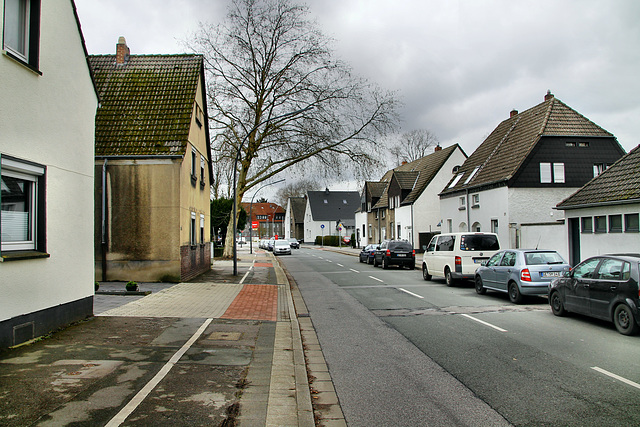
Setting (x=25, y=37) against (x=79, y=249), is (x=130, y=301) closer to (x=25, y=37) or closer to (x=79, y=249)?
(x=79, y=249)

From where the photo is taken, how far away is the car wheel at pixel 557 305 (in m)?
10.7

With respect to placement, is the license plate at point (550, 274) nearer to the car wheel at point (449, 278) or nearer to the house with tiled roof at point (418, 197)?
the car wheel at point (449, 278)

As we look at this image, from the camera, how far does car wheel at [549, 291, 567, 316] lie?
10656 millimetres

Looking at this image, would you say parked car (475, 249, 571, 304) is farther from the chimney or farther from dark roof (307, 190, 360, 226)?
dark roof (307, 190, 360, 226)

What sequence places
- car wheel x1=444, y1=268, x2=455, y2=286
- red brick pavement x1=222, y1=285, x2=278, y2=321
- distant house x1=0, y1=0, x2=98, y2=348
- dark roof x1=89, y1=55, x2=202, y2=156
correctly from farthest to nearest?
car wheel x1=444, y1=268, x2=455, y2=286 < dark roof x1=89, y1=55, x2=202, y2=156 < red brick pavement x1=222, y1=285, x2=278, y2=321 < distant house x1=0, y1=0, x2=98, y2=348

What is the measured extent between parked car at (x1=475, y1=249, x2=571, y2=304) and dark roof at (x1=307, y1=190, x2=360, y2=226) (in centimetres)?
7526

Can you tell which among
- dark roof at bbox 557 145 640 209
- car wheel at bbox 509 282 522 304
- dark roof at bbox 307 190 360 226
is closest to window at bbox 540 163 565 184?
dark roof at bbox 557 145 640 209

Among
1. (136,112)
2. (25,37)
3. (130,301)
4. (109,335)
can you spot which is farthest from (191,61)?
(109,335)

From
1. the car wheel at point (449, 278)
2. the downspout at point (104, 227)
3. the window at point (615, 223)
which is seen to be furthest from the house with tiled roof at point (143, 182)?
the window at point (615, 223)

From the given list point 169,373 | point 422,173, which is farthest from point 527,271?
point 422,173

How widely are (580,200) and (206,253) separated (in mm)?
16404

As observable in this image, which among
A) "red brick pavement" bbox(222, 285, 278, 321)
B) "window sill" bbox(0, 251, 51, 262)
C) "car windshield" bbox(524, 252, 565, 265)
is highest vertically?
"window sill" bbox(0, 251, 51, 262)

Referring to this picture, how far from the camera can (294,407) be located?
16.4 ft

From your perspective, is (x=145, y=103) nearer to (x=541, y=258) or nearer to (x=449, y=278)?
(x=449, y=278)
